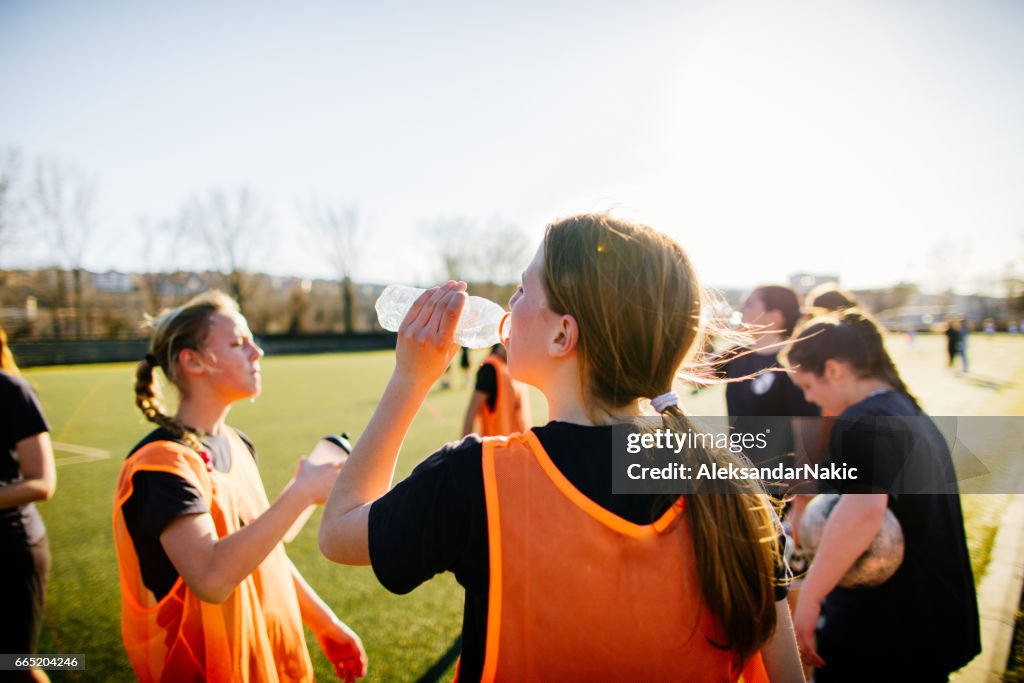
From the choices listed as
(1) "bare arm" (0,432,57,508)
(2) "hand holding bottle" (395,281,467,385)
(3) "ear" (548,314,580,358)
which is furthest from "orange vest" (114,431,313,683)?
(3) "ear" (548,314,580,358)

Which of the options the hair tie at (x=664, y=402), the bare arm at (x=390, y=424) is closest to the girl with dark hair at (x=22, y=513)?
the bare arm at (x=390, y=424)

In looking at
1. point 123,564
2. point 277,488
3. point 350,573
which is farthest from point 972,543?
point 277,488

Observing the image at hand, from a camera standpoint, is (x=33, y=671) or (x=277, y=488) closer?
(x=33, y=671)

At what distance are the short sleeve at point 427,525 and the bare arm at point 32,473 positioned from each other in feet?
9.33

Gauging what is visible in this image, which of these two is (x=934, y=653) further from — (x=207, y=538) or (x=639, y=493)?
(x=207, y=538)

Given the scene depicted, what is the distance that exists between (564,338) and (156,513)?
1.64m

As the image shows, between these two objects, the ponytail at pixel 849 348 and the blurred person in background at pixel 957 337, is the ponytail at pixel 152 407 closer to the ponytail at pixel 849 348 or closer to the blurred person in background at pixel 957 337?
the ponytail at pixel 849 348

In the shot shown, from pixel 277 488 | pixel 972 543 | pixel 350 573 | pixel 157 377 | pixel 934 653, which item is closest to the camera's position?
pixel 934 653

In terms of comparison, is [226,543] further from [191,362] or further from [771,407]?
[771,407]

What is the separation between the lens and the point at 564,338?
4.63 ft

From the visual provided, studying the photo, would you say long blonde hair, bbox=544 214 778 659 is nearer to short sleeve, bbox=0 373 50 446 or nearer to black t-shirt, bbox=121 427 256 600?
black t-shirt, bbox=121 427 256 600

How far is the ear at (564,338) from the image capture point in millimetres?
1382

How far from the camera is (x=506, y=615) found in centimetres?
113

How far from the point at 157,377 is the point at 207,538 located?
48.8 inches
